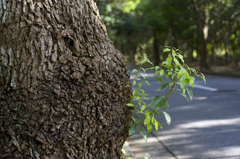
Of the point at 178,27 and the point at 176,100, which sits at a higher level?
the point at 178,27

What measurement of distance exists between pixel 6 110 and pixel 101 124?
0.76 m

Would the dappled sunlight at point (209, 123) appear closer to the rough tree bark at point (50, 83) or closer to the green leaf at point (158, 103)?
the green leaf at point (158, 103)

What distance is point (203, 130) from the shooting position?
14.9 ft

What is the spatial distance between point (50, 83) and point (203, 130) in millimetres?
3511

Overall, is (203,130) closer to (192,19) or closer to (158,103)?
(158,103)

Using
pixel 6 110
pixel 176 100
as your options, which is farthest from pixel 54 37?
pixel 176 100

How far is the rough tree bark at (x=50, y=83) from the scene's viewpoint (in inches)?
73.2

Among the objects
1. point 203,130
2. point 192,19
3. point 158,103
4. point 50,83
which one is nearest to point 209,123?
point 203,130

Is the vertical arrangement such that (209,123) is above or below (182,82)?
below

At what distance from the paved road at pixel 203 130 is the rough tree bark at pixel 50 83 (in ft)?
6.36

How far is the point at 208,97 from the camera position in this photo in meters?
7.71

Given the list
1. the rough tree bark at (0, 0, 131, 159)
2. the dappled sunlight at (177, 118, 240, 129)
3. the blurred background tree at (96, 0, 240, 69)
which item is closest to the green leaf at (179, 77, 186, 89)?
the rough tree bark at (0, 0, 131, 159)

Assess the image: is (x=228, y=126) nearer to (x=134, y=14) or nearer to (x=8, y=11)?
(x=8, y=11)

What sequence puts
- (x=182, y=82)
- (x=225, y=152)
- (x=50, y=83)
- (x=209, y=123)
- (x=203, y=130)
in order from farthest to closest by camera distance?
(x=209, y=123) < (x=203, y=130) < (x=225, y=152) < (x=182, y=82) < (x=50, y=83)
